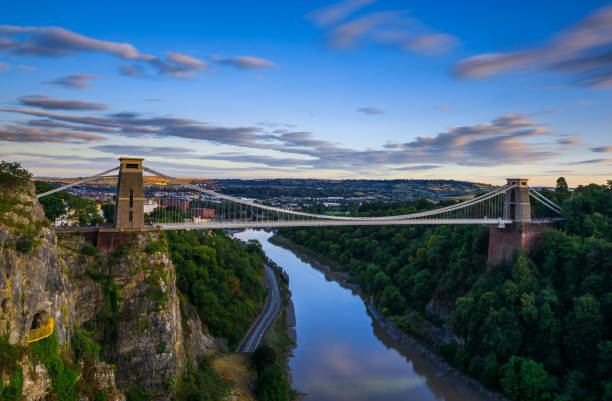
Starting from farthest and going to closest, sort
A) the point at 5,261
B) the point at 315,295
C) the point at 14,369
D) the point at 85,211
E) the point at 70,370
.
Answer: the point at 315,295 → the point at 85,211 → the point at 70,370 → the point at 5,261 → the point at 14,369

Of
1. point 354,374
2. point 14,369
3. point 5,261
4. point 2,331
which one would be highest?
point 5,261

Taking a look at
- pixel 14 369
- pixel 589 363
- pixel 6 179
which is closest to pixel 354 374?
pixel 589 363

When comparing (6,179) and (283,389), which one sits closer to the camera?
(6,179)

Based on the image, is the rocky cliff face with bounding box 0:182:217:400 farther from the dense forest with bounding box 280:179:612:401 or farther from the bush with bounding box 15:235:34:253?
the dense forest with bounding box 280:179:612:401

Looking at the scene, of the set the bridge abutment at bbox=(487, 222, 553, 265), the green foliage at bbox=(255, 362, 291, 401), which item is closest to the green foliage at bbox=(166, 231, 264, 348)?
the green foliage at bbox=(255, 362, 291, 401)

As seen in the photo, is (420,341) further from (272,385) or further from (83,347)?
(83,347)

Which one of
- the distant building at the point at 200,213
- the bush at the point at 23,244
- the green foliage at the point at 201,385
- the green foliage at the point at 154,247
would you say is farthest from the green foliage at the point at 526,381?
the distant building at the point at 200,213

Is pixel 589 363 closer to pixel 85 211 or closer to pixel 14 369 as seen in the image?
pixel 14 369
